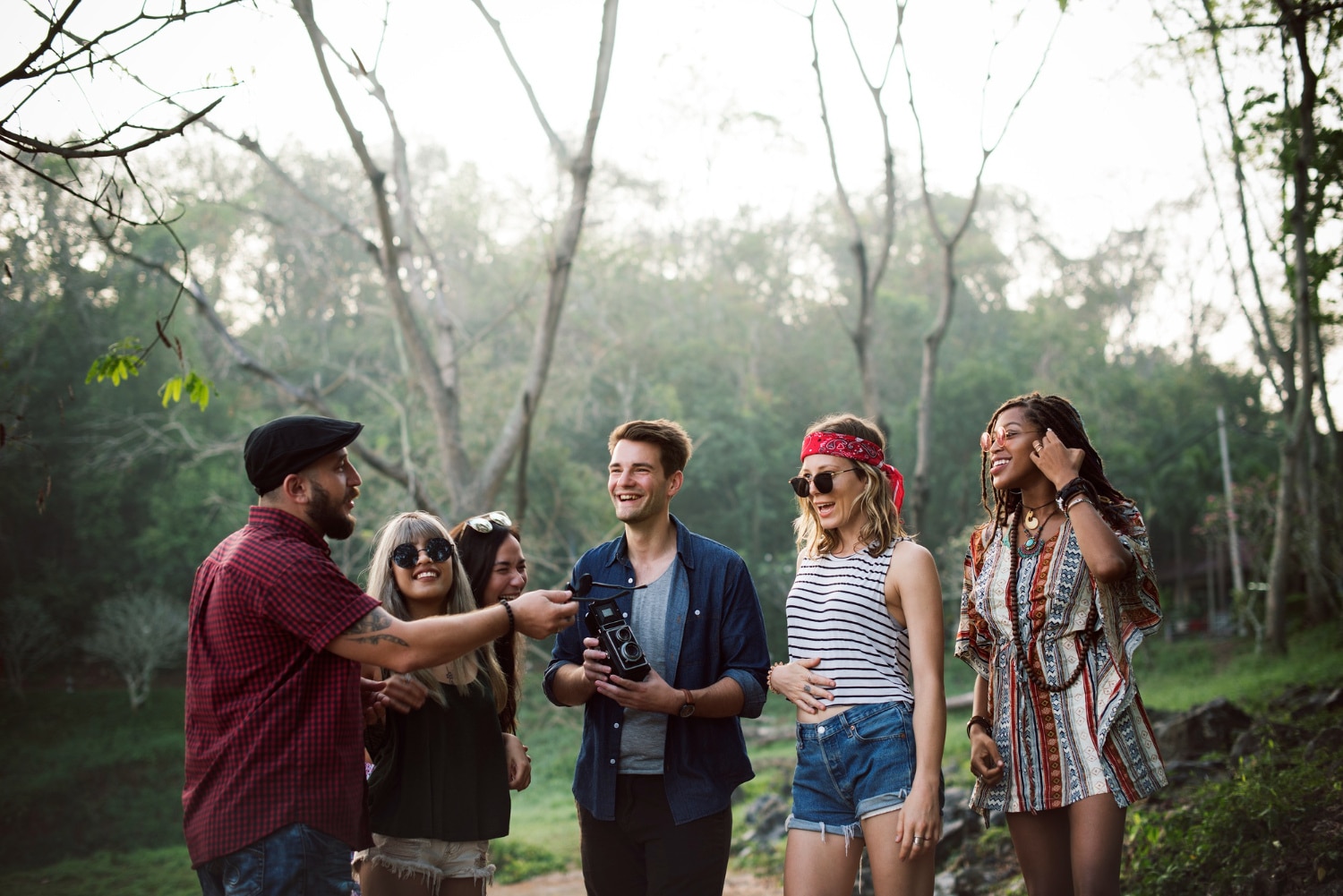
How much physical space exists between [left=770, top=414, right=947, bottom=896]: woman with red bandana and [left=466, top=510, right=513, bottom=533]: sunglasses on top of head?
0.98m

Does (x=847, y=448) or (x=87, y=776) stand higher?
(x=847, y=448)

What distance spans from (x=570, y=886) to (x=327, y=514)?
24.5 feet

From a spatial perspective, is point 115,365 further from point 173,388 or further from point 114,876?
point 114,876

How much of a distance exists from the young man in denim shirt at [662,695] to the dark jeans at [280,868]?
0.81 m

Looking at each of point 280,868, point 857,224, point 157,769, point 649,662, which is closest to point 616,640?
point 649,662

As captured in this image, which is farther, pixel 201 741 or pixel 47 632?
pixel 47 632

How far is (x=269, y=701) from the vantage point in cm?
235

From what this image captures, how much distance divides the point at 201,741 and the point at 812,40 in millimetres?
7262

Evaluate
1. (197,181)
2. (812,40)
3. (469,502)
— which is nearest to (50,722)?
(197,181)

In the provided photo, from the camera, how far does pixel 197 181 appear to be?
2364cm

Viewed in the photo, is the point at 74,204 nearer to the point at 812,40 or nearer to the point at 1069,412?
the point at 812,40

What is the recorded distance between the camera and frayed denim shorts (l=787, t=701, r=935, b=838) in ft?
8.82

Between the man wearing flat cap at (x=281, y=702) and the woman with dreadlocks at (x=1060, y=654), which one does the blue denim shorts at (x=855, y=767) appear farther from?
the man wearing flat cap at (x=281, y=702)

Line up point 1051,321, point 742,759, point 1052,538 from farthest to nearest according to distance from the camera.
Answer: point 1051,321
point 742,759
point 1052,538
